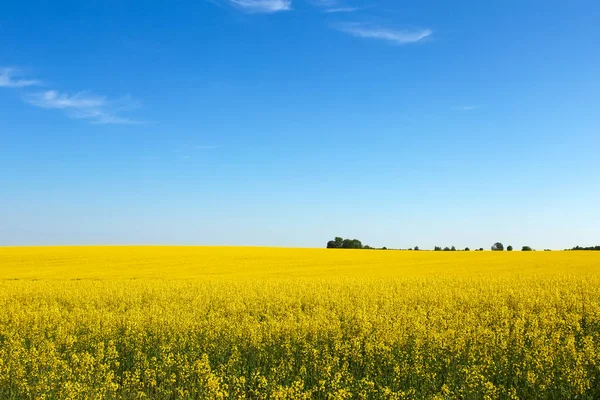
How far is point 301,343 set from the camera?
10750mm

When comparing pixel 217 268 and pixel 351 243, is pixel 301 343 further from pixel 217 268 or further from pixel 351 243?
pixel 351 243

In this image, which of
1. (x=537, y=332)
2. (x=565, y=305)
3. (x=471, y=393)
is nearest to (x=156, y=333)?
(x=471, y=393)

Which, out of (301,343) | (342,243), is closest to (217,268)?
(301,343)

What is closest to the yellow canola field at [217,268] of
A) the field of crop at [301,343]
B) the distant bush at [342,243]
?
the field of crop at [301,343]

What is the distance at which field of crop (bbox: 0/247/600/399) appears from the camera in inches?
308

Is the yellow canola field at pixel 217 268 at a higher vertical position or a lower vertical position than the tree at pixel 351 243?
lower

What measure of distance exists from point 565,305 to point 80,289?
1911 cm

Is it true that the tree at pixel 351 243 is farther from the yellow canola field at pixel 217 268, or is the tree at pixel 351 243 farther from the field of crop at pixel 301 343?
the field of crop at pixel 301 343

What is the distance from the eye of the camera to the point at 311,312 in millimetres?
15055

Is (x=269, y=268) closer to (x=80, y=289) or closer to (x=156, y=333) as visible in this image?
(x=80, y=289)

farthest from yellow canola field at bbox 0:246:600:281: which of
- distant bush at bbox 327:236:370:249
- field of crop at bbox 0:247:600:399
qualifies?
distant bush at bbox 327:236:370:249

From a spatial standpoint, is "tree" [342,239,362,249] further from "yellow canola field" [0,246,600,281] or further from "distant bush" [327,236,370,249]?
"yellow canola field" [0,246,600,281]

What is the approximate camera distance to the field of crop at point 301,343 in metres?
7.83

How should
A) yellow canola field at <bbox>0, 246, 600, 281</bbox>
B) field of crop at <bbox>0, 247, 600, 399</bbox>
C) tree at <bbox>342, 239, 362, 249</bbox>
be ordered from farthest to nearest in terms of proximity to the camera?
tree at <bbox>342, 239, 362, 249</bbox>, yellow canola field at <bbox>0, 246, 600, 281</bbox>, field of crop at <bbox>0, 247, 600, 399</bbox>
